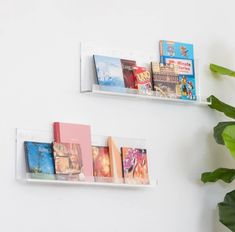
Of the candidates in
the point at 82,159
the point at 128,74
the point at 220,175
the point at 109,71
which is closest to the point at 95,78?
the point at 109,71

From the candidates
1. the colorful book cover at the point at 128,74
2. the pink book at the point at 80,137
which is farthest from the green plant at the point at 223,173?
the pink book at the point at 80,137

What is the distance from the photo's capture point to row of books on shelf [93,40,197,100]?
2996 millimetres

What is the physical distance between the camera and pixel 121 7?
3.13 m

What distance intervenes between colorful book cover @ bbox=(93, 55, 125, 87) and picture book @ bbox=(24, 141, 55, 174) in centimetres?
43

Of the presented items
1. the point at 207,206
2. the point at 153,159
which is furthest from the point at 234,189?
the point at 153,159

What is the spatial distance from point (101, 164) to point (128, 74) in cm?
48

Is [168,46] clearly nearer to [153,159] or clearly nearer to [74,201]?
[153,159]

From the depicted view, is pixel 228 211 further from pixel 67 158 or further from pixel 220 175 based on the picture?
pixel 67 158

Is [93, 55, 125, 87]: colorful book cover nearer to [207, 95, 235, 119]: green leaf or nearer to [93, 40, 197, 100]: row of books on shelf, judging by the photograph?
[93, 40, 197, 100]: row of books on shelf

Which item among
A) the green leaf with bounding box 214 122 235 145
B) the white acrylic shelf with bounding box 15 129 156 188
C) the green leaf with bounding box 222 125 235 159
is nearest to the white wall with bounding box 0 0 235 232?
the white acrylic shelf with bounding box 15 129 156 188

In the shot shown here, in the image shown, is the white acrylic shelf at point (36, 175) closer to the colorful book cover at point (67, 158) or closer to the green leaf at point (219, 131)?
the colorful book cover at point (67, 158)

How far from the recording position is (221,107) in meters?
3.25

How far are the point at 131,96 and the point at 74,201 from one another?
0.58 metres

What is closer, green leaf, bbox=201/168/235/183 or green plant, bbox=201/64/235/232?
green plant, bbox=201/64/235/232
